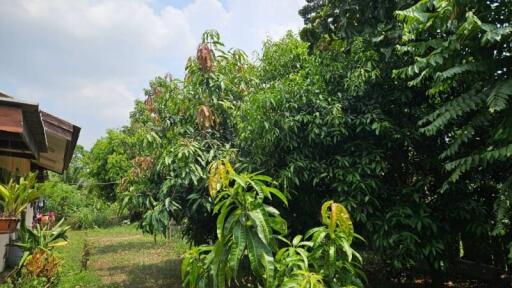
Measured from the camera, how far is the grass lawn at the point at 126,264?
9617mm

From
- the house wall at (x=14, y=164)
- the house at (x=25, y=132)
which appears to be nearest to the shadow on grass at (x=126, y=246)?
the house at (x=25, y=132)

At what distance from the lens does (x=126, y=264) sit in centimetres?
1256

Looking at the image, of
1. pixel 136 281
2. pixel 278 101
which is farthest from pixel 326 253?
pixel 136 281

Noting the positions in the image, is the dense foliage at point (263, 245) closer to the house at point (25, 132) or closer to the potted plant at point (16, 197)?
the house at point (25, 132)

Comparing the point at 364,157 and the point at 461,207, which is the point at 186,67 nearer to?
the point at 364,157

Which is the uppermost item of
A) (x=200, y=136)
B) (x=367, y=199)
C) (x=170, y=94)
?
(x=170, y=94)

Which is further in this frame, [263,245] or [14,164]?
[14,164]

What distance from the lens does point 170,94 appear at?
8320mm

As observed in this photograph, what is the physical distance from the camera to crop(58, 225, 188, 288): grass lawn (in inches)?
379

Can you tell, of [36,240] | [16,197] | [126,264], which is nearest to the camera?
[16,197]

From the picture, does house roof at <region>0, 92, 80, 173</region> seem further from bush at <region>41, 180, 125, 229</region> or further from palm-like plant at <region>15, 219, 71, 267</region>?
bush at <region>41, 180, 125, 229</region>

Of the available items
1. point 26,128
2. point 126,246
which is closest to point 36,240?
point 26,128

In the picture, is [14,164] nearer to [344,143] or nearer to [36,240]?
[36,240]

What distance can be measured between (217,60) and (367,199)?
12.6 ft
